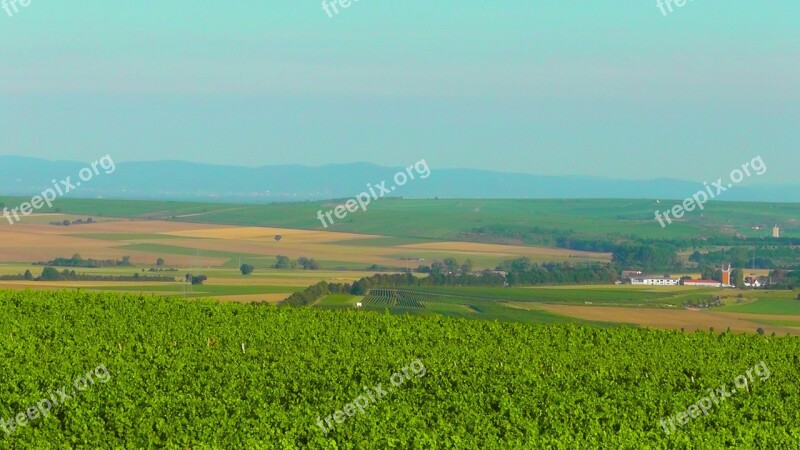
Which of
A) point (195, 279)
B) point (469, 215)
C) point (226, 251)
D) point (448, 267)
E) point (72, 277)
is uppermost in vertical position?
point (469, 215)

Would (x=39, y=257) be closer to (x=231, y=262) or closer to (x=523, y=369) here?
(x=231, y=262)

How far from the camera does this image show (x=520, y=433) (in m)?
13.3

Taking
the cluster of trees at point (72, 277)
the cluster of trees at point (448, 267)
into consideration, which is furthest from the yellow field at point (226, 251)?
the cluster of trees at point (72, 277)

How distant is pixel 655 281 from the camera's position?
51312 millimetres

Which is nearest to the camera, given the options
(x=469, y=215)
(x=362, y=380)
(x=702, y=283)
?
(x=362, y=380)

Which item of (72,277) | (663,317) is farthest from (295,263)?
(663,317)

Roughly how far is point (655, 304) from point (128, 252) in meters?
34.7

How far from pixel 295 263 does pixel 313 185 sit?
10659 cm

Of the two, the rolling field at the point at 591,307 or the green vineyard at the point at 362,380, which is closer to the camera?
the green vineyard at the point at 362,380

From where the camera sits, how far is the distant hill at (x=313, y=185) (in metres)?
155

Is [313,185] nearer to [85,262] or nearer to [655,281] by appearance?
[85,262]

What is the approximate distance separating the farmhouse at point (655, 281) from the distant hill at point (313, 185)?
8702 cm

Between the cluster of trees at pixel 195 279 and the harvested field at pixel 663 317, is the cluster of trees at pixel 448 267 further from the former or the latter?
the harvested field at pixel 663 317

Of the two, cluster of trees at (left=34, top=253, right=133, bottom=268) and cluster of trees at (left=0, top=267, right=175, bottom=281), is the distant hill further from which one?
cluster of trees at (left=0, top=267, right=175, bottom=281)
